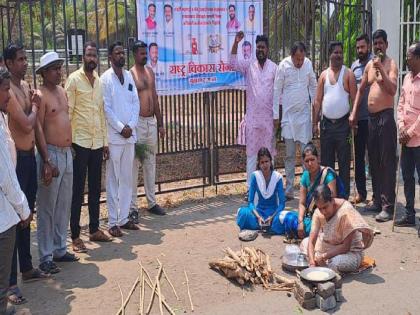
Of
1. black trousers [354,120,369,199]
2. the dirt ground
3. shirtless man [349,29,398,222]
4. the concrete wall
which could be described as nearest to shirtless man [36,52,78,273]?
the dirt ground

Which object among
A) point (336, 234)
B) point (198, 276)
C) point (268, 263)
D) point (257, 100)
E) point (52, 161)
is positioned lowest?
point (198, 276)

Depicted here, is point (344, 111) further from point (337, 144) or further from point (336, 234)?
point (336, 234)

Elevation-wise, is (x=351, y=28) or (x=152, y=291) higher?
(x=351, y=28)

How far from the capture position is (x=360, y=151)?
7.36 metres

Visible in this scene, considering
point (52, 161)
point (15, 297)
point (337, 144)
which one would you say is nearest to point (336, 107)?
point (337, 144)

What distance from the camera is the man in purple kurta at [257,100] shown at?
7.42 meters

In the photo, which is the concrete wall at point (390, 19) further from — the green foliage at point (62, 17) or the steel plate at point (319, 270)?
the steel plate at point (319, 270)

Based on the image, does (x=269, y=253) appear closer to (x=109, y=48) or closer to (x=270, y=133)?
(x=270, y=133)

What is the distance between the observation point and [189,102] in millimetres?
7773

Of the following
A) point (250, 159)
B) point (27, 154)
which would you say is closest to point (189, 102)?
point (250, 159)

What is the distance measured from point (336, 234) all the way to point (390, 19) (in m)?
4.67

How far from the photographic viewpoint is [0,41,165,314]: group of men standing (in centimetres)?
393

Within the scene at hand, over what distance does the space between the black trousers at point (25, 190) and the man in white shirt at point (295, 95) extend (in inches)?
144

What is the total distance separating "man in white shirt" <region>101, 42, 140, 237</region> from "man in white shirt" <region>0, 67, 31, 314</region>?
2.24 metres
